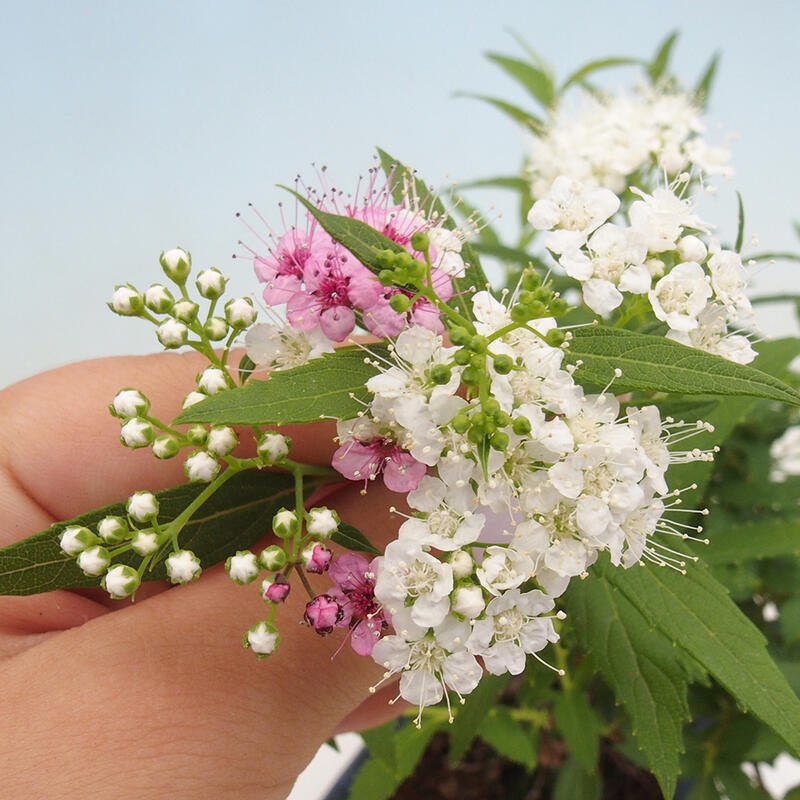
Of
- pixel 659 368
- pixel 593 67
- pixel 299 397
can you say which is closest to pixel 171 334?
pixel 299 397

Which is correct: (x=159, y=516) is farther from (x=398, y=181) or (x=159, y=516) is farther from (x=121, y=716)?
(x=398, y=181)

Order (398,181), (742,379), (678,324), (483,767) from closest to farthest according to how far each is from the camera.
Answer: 1. (742,379)
2. (678,324)
3. (398,181)
4. (483,767)

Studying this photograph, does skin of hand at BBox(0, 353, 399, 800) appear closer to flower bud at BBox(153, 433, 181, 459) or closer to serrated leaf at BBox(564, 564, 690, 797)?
flower bud at BBox(153, 433, 181, 459)

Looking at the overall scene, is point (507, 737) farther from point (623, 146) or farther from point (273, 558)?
point (623, 146)

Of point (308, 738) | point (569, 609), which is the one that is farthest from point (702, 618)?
point (308, 738)

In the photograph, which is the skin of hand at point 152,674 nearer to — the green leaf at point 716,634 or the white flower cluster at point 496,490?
the white flower cluster at point 496,490
